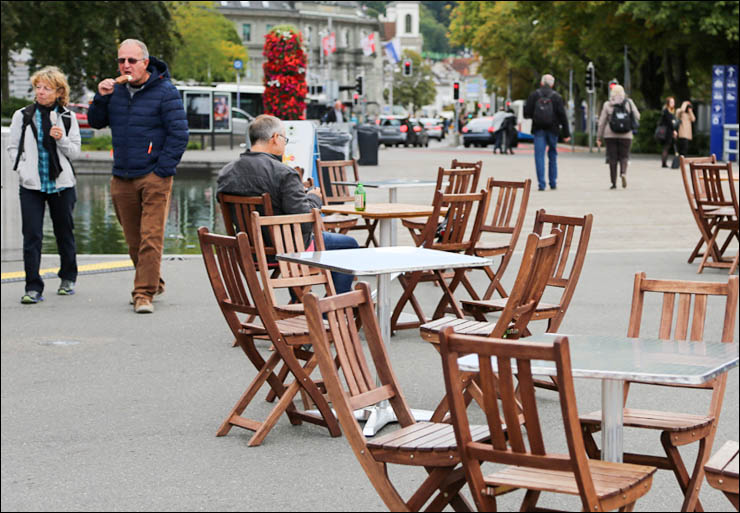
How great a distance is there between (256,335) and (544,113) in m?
16.2

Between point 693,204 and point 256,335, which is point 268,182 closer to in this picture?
point 256,335

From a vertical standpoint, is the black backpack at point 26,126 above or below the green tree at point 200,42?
below

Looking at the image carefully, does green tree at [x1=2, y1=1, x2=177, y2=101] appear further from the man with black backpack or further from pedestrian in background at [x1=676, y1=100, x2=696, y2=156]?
the man with black backpack

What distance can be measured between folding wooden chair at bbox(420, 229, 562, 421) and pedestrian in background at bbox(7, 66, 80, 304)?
491 centimetres

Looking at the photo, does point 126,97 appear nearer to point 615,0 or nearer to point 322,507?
point 322,507

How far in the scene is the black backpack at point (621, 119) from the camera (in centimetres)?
2244

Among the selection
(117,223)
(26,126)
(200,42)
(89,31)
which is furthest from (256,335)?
(200,42)

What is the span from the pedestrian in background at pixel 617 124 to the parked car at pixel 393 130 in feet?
103

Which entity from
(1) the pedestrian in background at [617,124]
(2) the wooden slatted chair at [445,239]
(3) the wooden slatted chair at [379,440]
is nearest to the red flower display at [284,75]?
(1) the pedestrian in background at [617,124]

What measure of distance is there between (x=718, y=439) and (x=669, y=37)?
35672 mm

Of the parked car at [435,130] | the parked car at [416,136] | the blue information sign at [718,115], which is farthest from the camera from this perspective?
the parked car at [435,130]

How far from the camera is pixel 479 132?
58.2 m

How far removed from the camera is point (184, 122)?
9.64 metres

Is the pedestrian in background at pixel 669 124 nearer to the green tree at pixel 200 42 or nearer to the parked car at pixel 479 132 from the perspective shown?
the parked car at pixel 479 132
